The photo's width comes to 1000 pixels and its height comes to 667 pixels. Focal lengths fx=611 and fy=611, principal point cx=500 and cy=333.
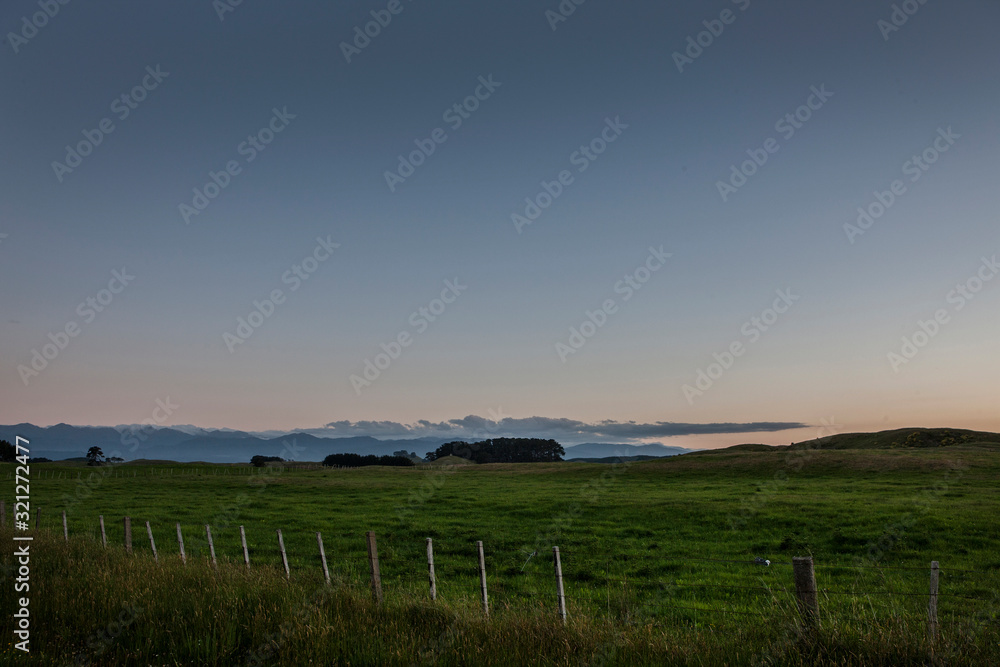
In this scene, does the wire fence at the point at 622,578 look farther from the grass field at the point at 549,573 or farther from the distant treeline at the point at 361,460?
the distant treeline at the point at 361,460

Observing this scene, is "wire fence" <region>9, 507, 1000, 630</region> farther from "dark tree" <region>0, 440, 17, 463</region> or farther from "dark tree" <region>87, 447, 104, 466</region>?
"dark tree" <region>87, 447, 104, 466</region>

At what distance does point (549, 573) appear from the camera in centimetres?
2075

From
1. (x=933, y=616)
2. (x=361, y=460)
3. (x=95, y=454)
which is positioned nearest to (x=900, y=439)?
(x=361, y=460)

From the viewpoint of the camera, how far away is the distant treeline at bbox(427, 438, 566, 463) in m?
179

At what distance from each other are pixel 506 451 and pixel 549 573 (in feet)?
536

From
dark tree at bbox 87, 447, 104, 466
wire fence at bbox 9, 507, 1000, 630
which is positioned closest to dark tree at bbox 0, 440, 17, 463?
dark tree at bbox 87, 447, 104, 466

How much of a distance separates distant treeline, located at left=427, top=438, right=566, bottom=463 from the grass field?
122478mm

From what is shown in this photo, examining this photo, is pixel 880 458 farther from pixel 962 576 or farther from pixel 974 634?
pixel 974 634

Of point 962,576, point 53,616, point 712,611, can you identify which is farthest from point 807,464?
point 53,616

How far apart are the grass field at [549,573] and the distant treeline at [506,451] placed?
122 m

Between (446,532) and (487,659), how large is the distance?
23275 mm

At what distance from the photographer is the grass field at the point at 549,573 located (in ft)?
24.5

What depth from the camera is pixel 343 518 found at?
36344 mm

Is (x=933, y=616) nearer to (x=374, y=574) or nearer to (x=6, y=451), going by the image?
(x=374, y=574)
